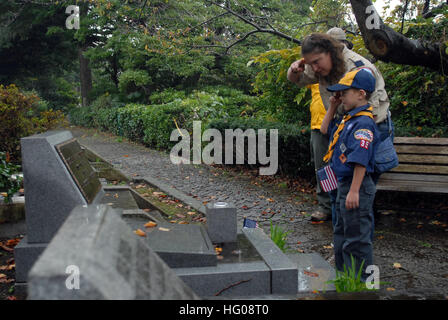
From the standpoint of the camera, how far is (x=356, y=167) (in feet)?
9.36

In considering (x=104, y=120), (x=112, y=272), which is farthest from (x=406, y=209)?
(x=104, y=120)

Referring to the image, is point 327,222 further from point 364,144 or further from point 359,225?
point 364,144

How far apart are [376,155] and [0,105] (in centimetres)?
585

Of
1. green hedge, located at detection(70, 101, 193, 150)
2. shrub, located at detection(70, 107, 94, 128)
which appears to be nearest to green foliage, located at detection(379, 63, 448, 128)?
green hedge, located at detection(70, 101, 193, 150)

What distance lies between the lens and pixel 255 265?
9.89 ft

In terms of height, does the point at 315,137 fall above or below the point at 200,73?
below

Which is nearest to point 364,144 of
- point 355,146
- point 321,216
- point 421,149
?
point 355,146

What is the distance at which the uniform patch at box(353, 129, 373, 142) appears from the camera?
9.32 feet

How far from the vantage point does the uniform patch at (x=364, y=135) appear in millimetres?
2841

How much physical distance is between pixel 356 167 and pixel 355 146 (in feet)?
0.51

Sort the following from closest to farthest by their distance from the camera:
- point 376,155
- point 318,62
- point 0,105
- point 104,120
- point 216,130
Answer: point 376,155 < point 318,62 < point 0,105 < point 216,130 < point 104,120

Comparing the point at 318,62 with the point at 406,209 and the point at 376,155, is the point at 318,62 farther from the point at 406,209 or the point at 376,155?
the point at 406,209

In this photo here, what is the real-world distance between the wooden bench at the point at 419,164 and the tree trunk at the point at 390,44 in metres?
1.17
